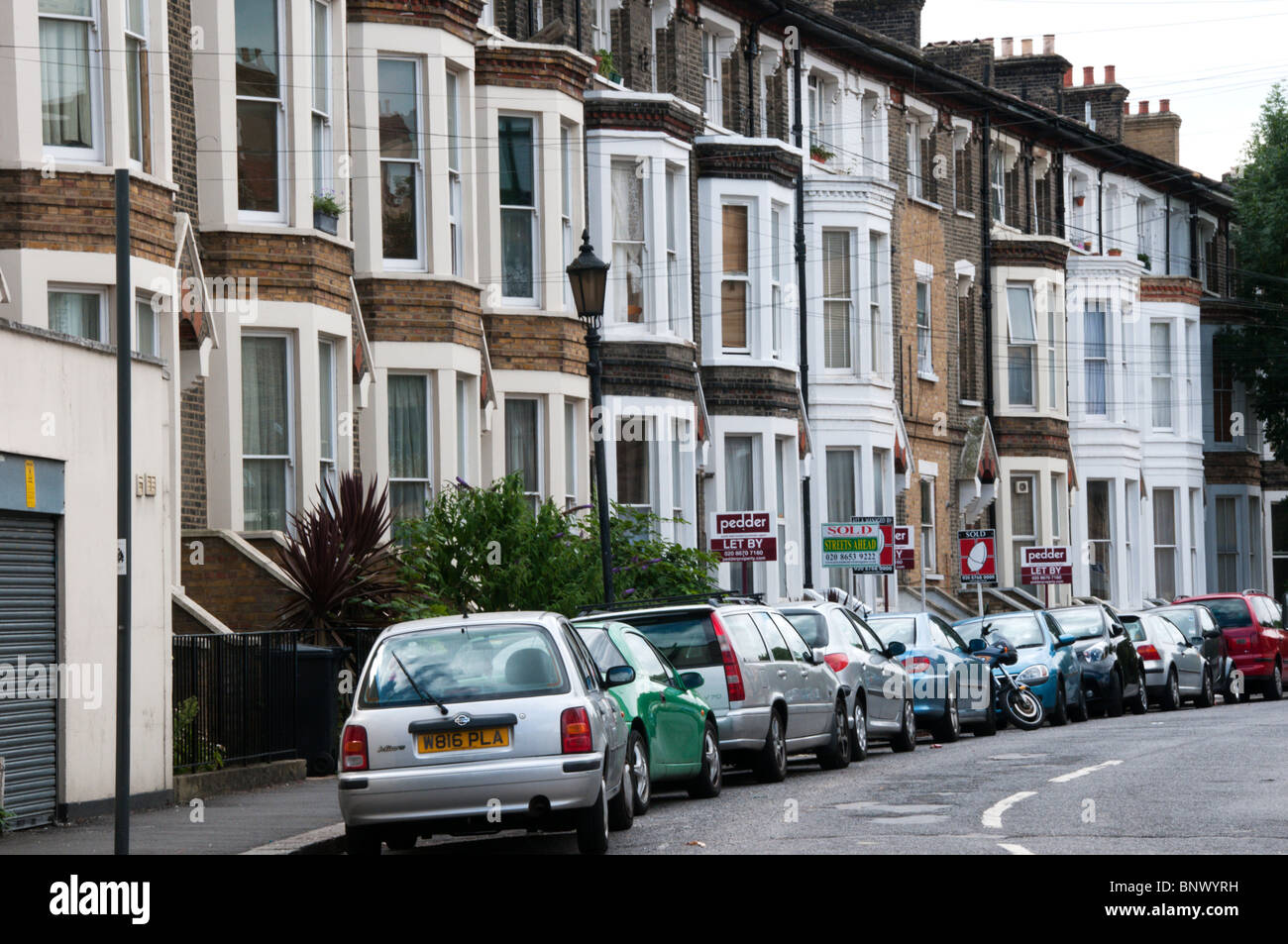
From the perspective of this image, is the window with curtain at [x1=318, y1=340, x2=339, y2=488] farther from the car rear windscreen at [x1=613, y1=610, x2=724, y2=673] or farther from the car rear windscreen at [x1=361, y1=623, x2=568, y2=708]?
the car rear windscreen at [x1=361, y1=623, x2=568, y2=708]

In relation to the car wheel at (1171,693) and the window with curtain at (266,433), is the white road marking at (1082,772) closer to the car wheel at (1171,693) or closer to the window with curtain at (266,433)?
the window with curtain at (266,433)

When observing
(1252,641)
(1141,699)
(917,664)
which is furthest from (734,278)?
(917,664)

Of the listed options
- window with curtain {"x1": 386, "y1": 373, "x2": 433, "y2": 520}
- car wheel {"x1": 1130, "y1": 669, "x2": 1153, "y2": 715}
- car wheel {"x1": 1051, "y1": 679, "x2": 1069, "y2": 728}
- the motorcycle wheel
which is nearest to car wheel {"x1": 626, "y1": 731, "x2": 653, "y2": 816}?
window with curtain {"x1": 386, "y1": 373, "x2": 433, "y2": 520}

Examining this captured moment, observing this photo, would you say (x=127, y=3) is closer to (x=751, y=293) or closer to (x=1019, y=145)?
(x=751, y=293)

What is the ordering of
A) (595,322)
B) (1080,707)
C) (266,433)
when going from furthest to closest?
(1080,707) → (266,433) → (595,322)

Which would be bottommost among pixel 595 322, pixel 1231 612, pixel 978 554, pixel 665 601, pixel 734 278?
pixel 1231 612

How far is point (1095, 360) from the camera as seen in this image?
51781mm

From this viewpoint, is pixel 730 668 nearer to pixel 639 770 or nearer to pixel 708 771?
pixel 708 771

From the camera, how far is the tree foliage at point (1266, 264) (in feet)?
189

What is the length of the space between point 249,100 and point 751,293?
45.6 feet

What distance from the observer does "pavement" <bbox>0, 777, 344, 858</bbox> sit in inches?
570

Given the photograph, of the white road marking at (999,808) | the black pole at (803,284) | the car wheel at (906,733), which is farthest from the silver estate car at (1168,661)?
the white road marking at (999,808)

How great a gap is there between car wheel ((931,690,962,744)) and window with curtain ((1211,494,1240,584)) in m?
35.5

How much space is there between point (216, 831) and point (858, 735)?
8.71 meters
